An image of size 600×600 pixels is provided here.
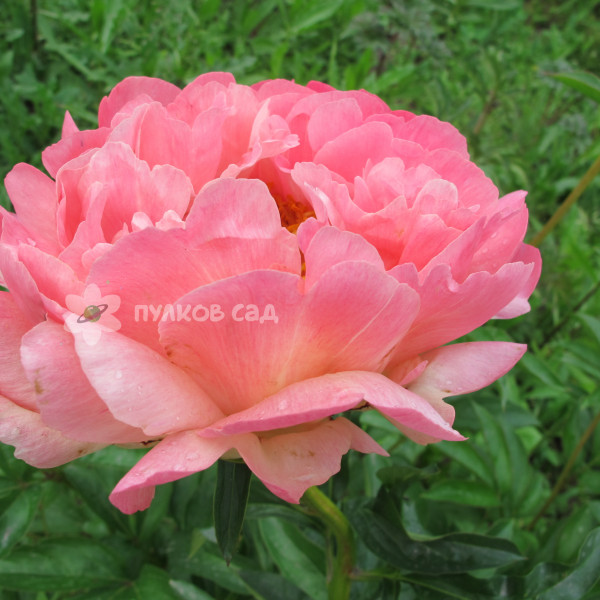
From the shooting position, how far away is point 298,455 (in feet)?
1.29

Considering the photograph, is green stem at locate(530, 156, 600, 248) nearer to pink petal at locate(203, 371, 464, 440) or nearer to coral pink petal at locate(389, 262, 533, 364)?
coral pink petal at locate(389, 262, 533, 364)

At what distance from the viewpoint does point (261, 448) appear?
396mm

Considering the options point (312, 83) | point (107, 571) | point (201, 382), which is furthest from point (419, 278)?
point (107, 571)

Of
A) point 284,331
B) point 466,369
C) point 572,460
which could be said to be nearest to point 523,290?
point 466,369

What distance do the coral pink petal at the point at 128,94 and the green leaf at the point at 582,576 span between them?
2.03 ft

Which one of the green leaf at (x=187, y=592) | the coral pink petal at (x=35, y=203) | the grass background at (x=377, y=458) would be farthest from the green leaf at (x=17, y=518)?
the coral pink petal at (x=35, y=203)

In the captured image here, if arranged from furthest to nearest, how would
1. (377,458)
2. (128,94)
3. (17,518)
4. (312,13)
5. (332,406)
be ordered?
(312,13) < (377,458) < (17,518) < (128,94) < (332,406)

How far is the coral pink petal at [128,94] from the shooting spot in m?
0.54

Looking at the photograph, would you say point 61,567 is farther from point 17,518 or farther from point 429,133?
point 429,133

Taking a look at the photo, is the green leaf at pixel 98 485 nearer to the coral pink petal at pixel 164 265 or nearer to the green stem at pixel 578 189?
the coral pink petal at pixel 164 265

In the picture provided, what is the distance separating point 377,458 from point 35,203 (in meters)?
0.64

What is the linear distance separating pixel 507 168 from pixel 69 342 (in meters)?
1.46

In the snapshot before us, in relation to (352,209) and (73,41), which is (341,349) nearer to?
(352,209)

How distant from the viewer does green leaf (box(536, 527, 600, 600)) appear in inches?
24.2
